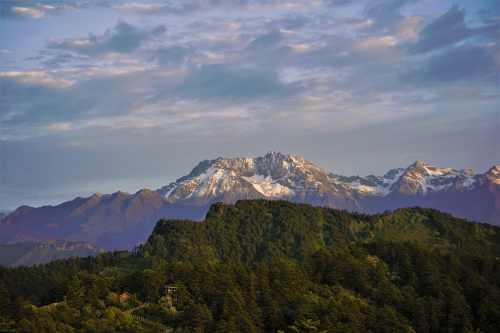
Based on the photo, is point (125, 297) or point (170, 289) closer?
point (125, 297)

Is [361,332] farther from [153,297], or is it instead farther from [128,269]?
[128,269]

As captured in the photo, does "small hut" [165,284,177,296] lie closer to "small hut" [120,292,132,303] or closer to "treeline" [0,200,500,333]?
"treeline" [0,200,500,333]

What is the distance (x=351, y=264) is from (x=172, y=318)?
50.7 metres

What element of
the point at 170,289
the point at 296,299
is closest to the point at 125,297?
the point at 170,289

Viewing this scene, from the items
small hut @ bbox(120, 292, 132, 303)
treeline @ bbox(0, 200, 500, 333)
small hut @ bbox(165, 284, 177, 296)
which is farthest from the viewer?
small hut @ bbox(165, 284, 177, 296)

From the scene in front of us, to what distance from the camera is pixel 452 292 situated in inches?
5261

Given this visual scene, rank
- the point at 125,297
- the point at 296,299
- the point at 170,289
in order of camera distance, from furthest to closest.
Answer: the point at 170,289 < the point at 125,297 < the point at 296,299

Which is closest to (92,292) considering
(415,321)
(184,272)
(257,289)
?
(184,272)

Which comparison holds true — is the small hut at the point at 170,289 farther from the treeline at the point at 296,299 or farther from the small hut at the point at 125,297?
the small hut at the point at 125,297

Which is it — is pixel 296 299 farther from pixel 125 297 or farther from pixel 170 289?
pixel 125 297

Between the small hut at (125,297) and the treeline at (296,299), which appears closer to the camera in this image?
the treeline at (296,299)

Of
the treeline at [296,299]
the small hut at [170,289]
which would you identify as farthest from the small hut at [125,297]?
the small hut at [170,289]

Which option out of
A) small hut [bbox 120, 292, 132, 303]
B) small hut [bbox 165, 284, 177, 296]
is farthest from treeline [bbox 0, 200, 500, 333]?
small hut [bbox 120, 292, 132, 303]

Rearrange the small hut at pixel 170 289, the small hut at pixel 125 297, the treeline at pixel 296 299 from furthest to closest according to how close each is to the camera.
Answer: the small hut at pixel 170 289
the small hut at pixel 125 297
the treeline at pixel 296 299
